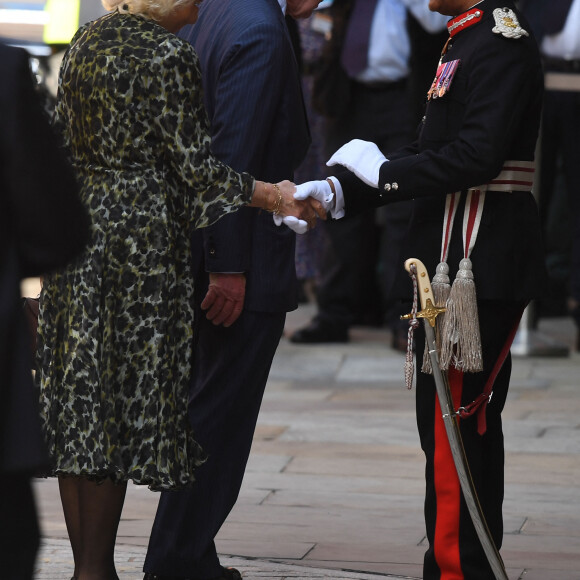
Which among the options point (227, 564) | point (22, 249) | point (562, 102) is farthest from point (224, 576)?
point (562, 102)

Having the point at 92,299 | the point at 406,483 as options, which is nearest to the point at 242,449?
the point at 92,299

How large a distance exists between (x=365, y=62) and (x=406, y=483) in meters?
3.31

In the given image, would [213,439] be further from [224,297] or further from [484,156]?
[484,156]

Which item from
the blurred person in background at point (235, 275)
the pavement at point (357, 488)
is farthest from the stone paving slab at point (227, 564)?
the blurred person in background at point (235, 275)

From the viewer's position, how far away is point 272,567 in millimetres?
3977

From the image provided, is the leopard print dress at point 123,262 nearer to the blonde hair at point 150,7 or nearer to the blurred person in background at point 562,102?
the blonde hair at point 150,7

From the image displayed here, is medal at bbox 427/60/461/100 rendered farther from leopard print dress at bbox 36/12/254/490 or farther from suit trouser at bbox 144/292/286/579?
suit trouser at bbox 144/292/286/579

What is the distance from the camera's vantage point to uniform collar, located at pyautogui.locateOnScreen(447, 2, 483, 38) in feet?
11.0

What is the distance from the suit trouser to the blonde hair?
810 mm

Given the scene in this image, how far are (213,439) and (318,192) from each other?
72cm

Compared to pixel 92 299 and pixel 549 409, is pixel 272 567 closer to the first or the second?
pixel 92 299

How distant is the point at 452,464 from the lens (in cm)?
335

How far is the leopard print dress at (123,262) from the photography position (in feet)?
10.6

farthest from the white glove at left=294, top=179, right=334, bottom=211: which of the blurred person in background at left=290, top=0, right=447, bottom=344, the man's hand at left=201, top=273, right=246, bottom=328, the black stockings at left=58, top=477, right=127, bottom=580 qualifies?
the blurred person in background at left=290, top=0, right=447, bottom=344
